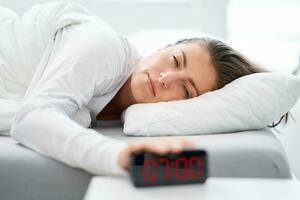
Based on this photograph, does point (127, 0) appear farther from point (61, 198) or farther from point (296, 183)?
point (296, 183)

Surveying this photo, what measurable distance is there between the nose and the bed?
0.71 feet

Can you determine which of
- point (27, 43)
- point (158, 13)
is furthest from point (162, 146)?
point (158, 13)

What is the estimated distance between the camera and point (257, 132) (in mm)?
1258

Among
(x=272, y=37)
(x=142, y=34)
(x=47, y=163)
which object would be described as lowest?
(x=272, y=37)

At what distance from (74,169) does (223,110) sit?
1.39 feet

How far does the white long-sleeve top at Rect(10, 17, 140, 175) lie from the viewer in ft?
3.18

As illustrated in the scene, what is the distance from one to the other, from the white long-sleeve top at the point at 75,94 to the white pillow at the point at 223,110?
0.12m

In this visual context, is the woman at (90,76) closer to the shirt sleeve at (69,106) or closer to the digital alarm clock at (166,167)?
the shirt sleeve at (69,106)

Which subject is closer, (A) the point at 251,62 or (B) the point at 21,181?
(B) the point at 21,181

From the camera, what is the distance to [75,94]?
1.20 meters

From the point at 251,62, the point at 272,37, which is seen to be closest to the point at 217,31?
the point at 272,37

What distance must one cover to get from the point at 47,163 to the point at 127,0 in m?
1.55

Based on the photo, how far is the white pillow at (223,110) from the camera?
1225 millimetres

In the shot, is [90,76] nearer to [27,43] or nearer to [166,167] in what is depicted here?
[27,43]
